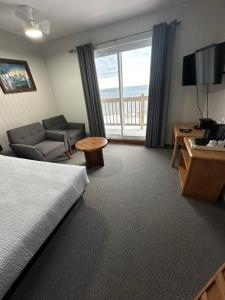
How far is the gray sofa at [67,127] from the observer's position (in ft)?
10.5

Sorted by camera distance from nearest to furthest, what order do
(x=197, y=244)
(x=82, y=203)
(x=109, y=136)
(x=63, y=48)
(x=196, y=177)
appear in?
(x=197, y=244), (x=196, y=177), (x=82, y=203), (x=63, y=48), (x=109, y=136)

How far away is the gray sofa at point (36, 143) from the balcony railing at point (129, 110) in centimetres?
150

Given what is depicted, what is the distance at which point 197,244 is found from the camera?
124 cm

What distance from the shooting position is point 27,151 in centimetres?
234

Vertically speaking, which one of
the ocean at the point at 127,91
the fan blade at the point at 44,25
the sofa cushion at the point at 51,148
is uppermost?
the fan blade at the point at 44,25

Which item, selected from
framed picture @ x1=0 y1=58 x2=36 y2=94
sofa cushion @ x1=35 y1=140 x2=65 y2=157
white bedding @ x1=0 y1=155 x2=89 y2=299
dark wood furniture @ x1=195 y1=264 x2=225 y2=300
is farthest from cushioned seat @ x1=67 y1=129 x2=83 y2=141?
dark wood furniture @ x1=195 y1=264 x2=225 y2=300

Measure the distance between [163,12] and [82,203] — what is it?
10.9ft

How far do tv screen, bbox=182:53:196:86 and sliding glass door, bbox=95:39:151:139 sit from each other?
73 cm

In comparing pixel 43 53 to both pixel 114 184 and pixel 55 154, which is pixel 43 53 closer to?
pixel 55 154

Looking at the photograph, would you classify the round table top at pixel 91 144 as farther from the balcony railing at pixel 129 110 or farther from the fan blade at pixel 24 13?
the fan blade at pixel 24 13

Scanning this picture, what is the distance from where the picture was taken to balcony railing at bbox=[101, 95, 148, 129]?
12.0 ft

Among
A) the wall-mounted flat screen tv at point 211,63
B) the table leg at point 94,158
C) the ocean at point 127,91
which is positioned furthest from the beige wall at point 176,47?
the table leg at point 94,158

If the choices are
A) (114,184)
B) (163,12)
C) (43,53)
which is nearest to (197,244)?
(114,184)

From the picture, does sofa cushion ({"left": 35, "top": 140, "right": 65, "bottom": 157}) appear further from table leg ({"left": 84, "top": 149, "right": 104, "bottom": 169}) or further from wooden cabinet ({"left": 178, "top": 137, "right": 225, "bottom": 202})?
wooden cabinet ({"left": 178, "top": 137, "right": 225, "bottom": 202})
